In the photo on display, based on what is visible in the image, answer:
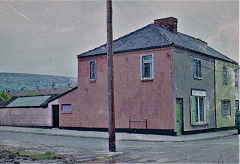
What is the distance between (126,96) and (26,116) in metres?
14.2

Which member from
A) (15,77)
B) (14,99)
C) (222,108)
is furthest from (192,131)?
(15,77)

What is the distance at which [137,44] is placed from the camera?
2441cm

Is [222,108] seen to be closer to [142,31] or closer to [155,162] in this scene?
[142,31]

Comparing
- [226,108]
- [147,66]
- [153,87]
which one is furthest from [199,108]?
[226,108]

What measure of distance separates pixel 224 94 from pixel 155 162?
70.4 feet

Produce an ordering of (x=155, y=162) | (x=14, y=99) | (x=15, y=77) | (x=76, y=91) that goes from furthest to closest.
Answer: (x=15, y=77), (x=14, y=99), (x=76, y=91), (x=155, y=162)

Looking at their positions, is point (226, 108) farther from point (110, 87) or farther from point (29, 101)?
point (29, 101)

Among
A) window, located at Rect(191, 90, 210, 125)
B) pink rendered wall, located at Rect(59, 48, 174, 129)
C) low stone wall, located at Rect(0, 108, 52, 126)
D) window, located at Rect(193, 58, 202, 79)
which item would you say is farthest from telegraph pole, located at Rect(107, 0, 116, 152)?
low stone wall, located at Rect(0, 108, 52, 126)

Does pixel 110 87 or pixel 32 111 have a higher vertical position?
pixel 110 87

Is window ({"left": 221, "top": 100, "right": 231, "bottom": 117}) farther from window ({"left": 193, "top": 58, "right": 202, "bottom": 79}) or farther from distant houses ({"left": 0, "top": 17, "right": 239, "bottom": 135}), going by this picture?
window ({"left": 193, "top": 58, "right": 202, "bottom": 79})

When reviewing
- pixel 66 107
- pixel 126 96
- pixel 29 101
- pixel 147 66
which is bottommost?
pixel 66 107

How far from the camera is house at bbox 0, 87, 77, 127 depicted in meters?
31.0

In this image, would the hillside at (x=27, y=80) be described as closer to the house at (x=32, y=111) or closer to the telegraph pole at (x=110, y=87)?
the house at (x=32, y=111)

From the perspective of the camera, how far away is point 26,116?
34250 millimetres
